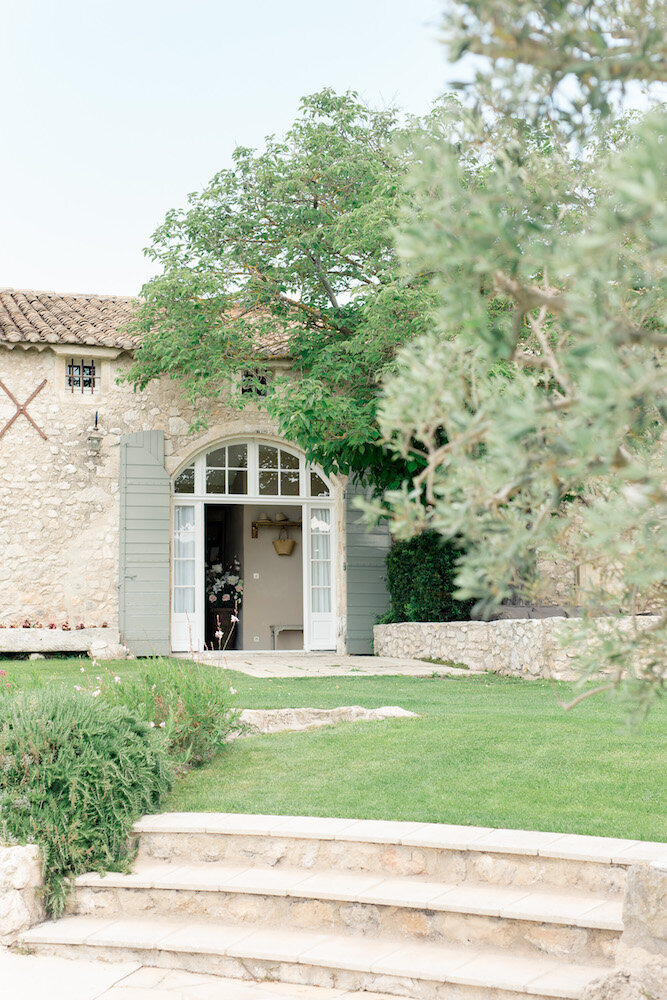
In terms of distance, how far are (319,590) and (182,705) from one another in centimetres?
754

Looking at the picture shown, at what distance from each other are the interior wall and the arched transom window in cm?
241

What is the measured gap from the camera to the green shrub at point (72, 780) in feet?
14.5

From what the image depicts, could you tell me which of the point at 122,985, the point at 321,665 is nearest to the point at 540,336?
the point at 122,985

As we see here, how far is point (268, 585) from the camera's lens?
1562 cm

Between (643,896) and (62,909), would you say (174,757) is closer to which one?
(62,909)

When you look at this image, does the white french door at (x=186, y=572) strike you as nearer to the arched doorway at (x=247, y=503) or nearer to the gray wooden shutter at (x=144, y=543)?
the arched doorway at (x=247, y=503)

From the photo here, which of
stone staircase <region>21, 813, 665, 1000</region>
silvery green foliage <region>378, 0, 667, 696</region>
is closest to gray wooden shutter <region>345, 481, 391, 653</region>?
stone staircase <region>21, 813, 665, 1000</region>

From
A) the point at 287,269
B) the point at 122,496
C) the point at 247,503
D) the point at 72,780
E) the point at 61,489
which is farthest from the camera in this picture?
the point at 247,503

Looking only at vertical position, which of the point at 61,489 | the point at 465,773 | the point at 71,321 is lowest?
the point at 465,773

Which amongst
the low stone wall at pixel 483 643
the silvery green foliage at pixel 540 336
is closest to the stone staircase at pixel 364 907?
the silvery green foliage at pixel 540 336

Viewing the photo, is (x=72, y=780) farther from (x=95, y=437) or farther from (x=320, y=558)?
(x=320, y=558)

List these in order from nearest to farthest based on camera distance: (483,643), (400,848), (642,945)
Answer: (642,945), (400,848), (483,643)

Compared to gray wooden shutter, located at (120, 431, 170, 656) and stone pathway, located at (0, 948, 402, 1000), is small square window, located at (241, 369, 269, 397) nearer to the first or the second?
gray wooden shutter, located at (120, 431, 170, 656)

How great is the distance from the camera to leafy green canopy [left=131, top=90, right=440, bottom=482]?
10.8 meters
